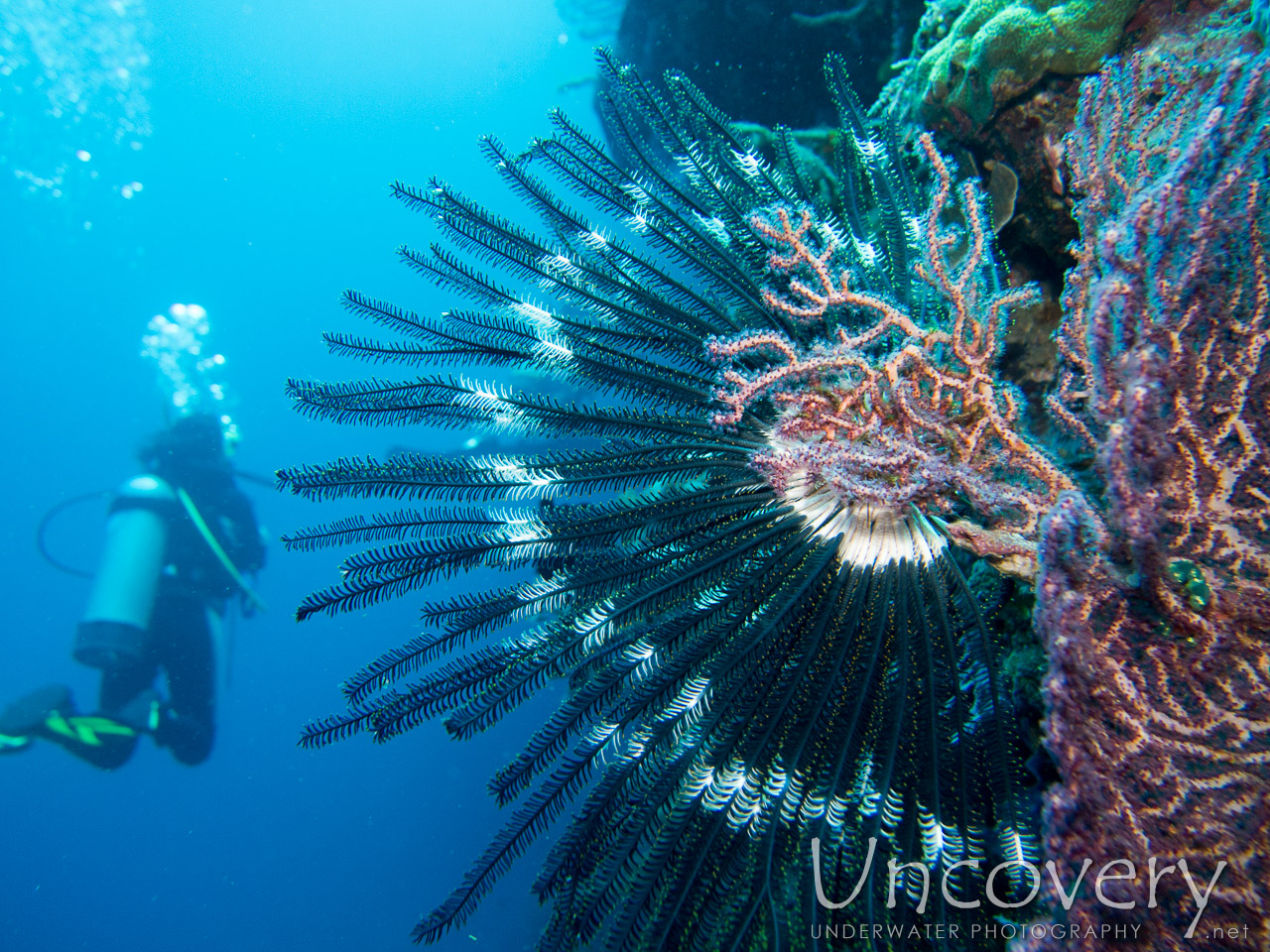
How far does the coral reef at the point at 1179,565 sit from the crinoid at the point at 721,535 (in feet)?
2.14

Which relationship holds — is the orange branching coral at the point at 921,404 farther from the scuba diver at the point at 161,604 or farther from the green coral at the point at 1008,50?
the scuba diver at the point at 161,604

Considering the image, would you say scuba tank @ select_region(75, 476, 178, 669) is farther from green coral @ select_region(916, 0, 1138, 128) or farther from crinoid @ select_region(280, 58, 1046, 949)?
green coral @ select_region(916, 0, 1138, 128)

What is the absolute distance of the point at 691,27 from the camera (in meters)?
7.90

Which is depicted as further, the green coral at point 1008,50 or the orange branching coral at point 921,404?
the green coral at point 1008,50

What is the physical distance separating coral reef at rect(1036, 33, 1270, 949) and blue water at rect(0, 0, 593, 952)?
18942 mm

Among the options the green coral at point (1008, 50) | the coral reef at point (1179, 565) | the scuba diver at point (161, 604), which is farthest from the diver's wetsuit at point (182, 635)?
the green coral at point (1008, 50)

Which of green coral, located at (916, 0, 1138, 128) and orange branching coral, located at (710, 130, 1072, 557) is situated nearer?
orange branching coral, located at (710, 130, 1072, 557)

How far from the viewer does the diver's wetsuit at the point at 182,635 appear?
1258 cm

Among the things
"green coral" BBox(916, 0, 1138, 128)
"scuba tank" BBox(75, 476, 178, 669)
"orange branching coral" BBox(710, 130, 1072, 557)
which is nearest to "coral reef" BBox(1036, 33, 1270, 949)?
"orange branching coral" BBox(710, 130, 1072, 557)

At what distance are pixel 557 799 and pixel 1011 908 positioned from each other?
1.87 meters

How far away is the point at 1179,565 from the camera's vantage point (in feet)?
4.75

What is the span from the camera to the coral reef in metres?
1.38

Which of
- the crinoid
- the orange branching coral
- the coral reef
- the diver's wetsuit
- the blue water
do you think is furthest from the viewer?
the blue water

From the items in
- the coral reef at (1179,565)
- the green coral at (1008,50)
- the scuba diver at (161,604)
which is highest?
the scuba diver at (161,604)
